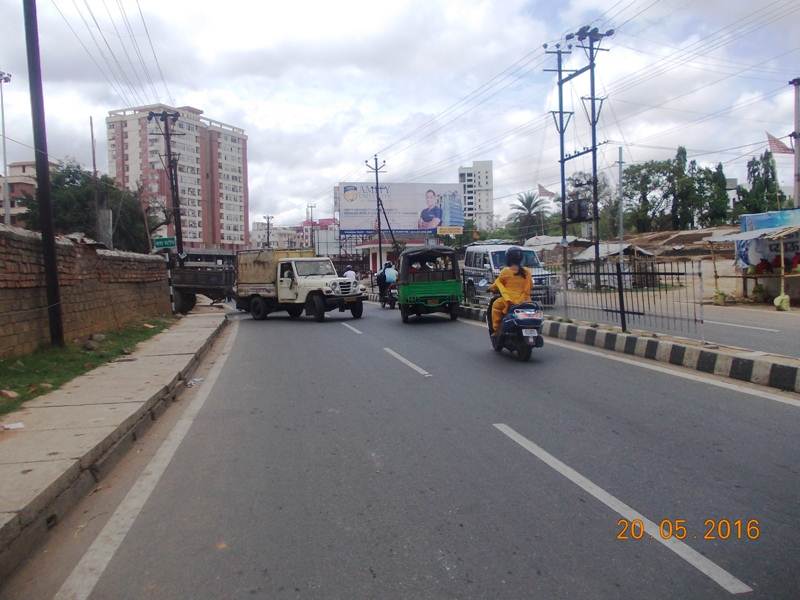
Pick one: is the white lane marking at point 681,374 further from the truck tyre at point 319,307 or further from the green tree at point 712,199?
the green tree at point 712,199

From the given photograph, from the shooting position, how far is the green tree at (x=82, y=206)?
143ft

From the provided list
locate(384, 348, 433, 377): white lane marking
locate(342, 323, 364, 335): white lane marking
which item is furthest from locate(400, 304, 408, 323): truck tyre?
locate(384, 348, 433, 377): white lane marking

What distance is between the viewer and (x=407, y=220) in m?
57.8

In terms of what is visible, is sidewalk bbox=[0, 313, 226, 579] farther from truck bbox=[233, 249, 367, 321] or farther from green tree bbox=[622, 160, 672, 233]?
green tree bbox=[622, 160, 672, 233]

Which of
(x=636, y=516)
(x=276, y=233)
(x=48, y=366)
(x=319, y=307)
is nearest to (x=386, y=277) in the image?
(x=319, y=307)

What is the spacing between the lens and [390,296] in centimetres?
2530

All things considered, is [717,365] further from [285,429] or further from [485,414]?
[285,429]

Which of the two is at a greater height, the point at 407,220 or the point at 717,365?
the point at 407,220

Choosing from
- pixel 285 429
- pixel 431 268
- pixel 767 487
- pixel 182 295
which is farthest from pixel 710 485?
pixel 182 295

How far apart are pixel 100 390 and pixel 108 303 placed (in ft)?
26.4

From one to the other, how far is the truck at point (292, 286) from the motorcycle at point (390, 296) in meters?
3.10

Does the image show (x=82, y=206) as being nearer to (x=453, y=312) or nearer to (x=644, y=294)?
(x=453, y=312)

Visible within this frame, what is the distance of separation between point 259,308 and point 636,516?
19869 millimetres

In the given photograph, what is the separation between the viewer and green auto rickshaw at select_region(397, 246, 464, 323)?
17.5 metres
